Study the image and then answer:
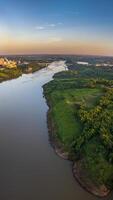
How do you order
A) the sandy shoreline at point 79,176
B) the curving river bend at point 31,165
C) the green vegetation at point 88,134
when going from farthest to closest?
the green vegetation at point 88,134 < the curving river bend at point 31,165 < the sandy shoreline at point 79,176

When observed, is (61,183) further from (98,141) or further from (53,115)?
A: (53,115)

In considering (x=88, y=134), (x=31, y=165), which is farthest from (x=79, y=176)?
(x=88, y=134)

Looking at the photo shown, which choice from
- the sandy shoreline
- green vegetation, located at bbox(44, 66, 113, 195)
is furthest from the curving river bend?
green vegetation, located at bbox(44, 66, 113, 195)

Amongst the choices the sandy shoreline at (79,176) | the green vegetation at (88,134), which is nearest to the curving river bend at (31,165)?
the sandy shoreline at (79,176)

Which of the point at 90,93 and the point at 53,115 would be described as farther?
the point at 90,93

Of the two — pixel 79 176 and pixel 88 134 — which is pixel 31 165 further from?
pixel 88 134

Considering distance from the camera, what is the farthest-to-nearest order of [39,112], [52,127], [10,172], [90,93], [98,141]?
[90,93] < [39,112] < [52,127] < [98,141] < [10,172]

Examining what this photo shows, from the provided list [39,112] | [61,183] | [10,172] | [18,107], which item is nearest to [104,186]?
[61,183]

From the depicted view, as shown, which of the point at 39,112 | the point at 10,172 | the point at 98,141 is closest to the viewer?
the point at 10,172

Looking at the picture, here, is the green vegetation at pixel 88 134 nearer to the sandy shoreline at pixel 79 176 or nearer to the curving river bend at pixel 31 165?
the sandy shoreline at pixel 79 176
